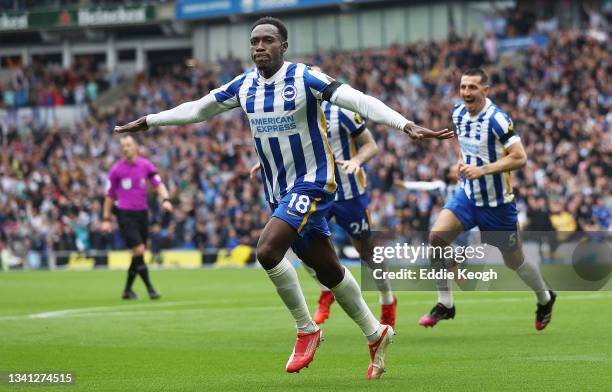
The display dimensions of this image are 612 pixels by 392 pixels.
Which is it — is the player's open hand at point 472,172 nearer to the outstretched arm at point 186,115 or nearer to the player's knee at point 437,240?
the player's knee at point 437,240

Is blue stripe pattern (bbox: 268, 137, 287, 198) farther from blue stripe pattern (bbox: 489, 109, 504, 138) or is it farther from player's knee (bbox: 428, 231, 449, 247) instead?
blue stripe pattern (bbox: 489, 109, 504, 138)

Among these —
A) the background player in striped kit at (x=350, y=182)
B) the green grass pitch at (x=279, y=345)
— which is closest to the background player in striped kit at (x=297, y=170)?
the green grass pitch at (x=279, y=345)

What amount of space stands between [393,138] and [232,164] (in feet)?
19.4

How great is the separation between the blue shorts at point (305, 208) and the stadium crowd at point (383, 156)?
692 inches

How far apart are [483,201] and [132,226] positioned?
24.1ft

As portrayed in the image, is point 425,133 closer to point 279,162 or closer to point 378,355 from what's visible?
point 279,162

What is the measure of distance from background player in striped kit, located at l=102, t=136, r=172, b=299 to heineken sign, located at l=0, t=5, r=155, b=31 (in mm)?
35790

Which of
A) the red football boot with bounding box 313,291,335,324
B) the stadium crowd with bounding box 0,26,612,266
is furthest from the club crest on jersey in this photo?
the stadium crowd with bounding box 0,26,612,266

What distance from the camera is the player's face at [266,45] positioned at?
8.19 m

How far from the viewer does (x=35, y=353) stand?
32.4 feet

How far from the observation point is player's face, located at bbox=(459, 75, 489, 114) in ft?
37.3

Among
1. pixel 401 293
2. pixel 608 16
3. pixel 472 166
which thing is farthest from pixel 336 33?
pixel 472 166

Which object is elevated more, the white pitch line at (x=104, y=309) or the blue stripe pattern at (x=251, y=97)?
the blue stripe pattern at (x=251, y=97)

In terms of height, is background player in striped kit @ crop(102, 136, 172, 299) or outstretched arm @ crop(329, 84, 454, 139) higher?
outstretched arm @ crop(329, 84, 454, 139)
